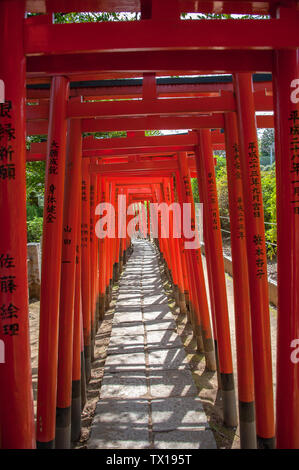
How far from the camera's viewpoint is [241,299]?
3.55 metres

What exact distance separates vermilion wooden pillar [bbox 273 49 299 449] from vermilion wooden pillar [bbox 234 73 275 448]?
741mm

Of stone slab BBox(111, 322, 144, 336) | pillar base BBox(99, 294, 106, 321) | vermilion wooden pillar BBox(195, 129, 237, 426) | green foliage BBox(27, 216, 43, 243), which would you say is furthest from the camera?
green foliage BBox(27, 216, 43, 243)

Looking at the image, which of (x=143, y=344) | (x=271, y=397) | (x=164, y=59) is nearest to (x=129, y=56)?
(x=164, y=59)

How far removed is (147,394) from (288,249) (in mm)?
3294

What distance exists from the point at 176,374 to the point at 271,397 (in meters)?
2.46

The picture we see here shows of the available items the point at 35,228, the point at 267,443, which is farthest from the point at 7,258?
the point at 35,228

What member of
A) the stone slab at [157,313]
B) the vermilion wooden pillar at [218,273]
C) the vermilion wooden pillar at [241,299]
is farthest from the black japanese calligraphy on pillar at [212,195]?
the stone slab at [157,313]

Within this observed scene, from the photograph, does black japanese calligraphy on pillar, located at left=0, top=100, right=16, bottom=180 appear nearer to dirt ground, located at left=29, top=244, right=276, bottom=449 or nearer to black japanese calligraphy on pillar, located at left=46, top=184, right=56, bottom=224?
black japanese calligraphy on pillar, located at left=46, top=184, right=56, bottom=224

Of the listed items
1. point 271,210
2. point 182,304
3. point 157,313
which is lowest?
point 157,313

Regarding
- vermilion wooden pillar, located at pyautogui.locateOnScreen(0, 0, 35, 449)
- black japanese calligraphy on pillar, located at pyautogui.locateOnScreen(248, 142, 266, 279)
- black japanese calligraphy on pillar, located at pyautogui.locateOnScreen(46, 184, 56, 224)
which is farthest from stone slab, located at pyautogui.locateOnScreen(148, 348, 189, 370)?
vermilion wooden pillar, located at pyautogui.locateOnScreen(0, 0, 35, 449)

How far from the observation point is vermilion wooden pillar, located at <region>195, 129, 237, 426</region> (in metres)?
4.21

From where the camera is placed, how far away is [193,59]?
90.0 inches

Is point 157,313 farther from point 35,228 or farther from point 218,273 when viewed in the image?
point 35,228
